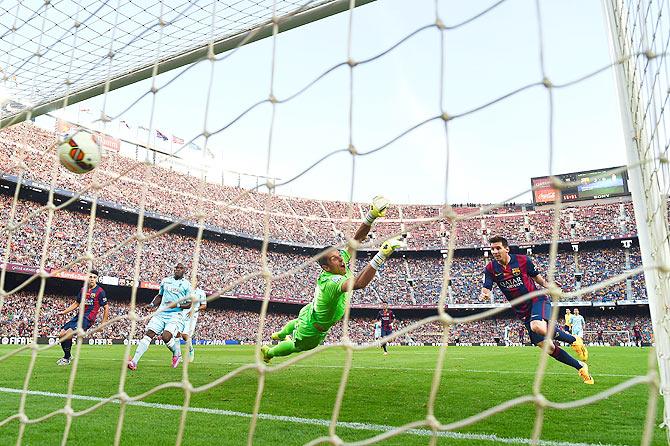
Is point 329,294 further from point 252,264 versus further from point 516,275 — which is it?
point 252,264

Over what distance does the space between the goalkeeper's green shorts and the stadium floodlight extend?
2870 mm

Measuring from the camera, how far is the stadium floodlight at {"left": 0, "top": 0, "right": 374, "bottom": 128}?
4410mm

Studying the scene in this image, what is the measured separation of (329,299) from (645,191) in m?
2.97

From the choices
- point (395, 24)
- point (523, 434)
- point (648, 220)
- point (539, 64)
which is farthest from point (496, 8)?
point (523, 434)

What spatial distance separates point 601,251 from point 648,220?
120 ft

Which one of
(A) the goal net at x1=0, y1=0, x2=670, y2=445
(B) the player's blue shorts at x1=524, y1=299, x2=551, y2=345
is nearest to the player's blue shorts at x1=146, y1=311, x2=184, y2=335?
(A) the goal net at x1=0, y1=0, x2=670, y2=445

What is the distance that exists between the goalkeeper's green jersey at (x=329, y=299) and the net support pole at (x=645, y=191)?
259 cm

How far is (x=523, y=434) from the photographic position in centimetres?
384

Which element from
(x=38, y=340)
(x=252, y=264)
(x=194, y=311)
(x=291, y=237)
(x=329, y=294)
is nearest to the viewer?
(x=194, y=311)

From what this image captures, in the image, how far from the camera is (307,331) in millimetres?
5902

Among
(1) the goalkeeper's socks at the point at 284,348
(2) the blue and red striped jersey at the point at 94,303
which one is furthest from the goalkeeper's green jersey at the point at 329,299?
(2) the blue and red striped jersey at the point at 94,303

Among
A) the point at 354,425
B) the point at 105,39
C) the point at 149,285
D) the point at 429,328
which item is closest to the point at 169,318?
the point at 105,39

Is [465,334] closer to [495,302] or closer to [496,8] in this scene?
[495,302]

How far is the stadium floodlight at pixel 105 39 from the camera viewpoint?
14.5ft
